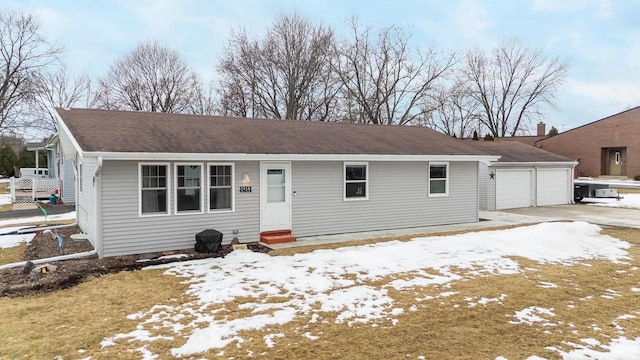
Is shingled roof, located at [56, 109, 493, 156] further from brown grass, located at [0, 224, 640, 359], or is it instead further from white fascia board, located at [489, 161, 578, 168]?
white fascia board, located at [489, 161, 578, 168]

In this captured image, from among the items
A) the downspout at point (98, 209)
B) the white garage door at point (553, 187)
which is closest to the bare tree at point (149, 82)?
the downspout at point (98, 209)

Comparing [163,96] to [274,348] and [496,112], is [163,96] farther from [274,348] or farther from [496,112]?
[496,112]

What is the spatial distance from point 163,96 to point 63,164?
15.6 meters

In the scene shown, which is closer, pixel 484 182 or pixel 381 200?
pixel 381 200

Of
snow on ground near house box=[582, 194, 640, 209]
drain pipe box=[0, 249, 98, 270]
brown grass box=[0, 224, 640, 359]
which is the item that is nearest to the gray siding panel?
snow on ground near house box=[582, 194, 640, 209]

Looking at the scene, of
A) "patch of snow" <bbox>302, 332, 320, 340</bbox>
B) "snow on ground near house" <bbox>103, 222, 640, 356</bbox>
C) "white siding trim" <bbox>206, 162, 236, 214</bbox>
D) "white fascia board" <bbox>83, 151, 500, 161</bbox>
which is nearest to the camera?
"patch of snow" <bbox>302, 332, 320, 340</bbox>

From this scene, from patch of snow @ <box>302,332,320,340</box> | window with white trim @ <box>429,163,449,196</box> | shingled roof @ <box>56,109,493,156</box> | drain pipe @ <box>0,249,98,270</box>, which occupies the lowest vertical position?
patch of snow @ <box>302,332,320,340</box>

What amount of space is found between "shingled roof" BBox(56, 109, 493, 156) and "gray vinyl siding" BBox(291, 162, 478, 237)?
0.58 meters

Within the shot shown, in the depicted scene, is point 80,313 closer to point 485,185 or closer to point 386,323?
point 386,323

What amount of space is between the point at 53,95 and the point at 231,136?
114 feet

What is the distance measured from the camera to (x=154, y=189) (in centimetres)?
925

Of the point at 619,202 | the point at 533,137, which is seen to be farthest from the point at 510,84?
the point at 619,202

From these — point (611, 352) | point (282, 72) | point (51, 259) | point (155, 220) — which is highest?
point (282, 72)

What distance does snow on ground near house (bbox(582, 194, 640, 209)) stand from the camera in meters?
19.8
